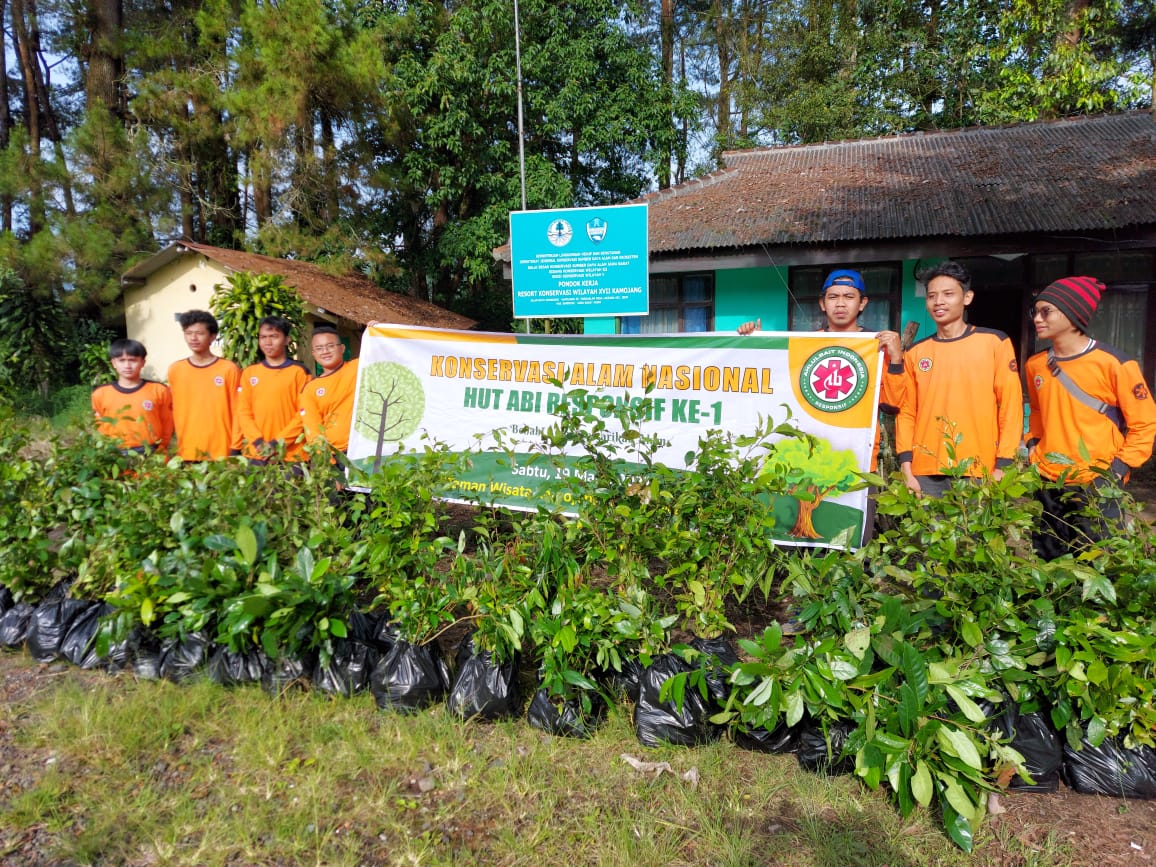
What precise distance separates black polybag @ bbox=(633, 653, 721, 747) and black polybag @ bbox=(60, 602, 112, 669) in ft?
7.81

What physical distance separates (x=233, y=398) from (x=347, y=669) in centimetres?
233

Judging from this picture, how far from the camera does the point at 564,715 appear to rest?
8.33 ft

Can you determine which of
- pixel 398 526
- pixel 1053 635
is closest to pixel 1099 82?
pixel 1053 635

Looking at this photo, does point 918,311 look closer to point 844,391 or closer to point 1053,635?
point 844,391

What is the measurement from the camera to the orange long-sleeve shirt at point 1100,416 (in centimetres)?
289

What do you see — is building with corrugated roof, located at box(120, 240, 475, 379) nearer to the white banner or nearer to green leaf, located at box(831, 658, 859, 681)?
the white banner

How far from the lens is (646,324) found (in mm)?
10484

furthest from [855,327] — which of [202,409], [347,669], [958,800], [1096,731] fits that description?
[202,409]

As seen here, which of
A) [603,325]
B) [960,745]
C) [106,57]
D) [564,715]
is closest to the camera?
[960,745]

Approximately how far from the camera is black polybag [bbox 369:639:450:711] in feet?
8.63

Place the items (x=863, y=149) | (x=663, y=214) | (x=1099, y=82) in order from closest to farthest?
1. (x=663, y=214)
2. (x=1099, y=82)
3. (x=863, y=149)

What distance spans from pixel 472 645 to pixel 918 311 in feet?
28.2

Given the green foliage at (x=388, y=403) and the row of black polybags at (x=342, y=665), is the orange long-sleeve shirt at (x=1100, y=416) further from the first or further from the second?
the green foliage at (x=388, y=403)

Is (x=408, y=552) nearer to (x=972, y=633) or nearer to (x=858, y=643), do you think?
(x=858, y=643)
